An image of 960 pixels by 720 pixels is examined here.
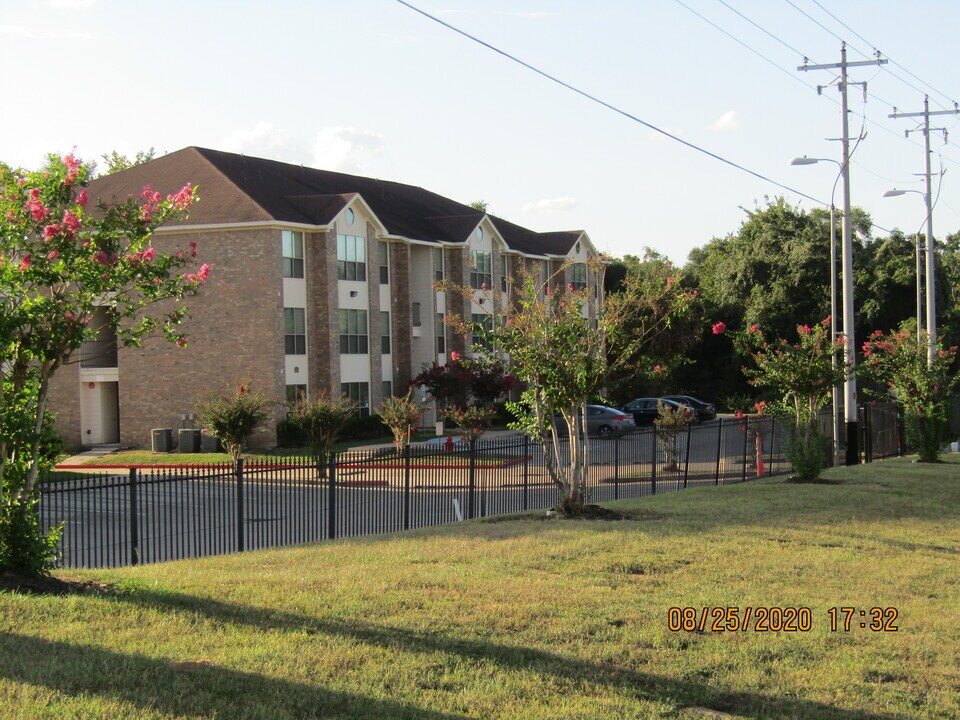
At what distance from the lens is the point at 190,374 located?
40.9 m

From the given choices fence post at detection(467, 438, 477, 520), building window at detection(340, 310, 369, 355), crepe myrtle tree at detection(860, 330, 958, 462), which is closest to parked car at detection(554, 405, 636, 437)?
Result: building window at detection(340, 310, 369, 355)

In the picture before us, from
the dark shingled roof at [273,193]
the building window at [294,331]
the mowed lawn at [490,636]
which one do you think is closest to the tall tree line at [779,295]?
the dark shingled roof at [273,193]

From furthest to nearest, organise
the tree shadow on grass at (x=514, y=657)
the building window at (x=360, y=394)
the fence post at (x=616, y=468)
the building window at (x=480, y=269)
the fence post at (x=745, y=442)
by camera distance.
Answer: the building window at (x=480, y=269)
the building window at (x=360, y=394)
the fence post at (x=745, y=442)
the fence post at (x=616, y=468)
the tree shadow on grass at (x=514, y=657)

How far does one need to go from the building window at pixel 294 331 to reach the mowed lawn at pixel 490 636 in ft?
92.8

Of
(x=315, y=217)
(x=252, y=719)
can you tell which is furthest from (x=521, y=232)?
(x=252, y=719)

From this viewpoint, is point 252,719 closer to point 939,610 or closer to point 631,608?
point 631,608

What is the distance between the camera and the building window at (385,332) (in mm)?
47375

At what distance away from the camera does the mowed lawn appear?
277 inches

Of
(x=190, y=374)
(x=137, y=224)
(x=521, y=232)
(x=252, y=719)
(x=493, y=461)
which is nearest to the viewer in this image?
(x=252, y=719)

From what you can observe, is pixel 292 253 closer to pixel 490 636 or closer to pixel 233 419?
pixel 233 419

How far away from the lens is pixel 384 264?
156 feet

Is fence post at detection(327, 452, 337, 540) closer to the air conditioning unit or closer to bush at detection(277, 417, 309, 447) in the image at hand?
bush at detection(277, 417, 309, 447)

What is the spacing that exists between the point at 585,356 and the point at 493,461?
6.52m

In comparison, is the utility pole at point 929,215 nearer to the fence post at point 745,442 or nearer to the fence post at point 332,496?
the fence post at point 745,442
